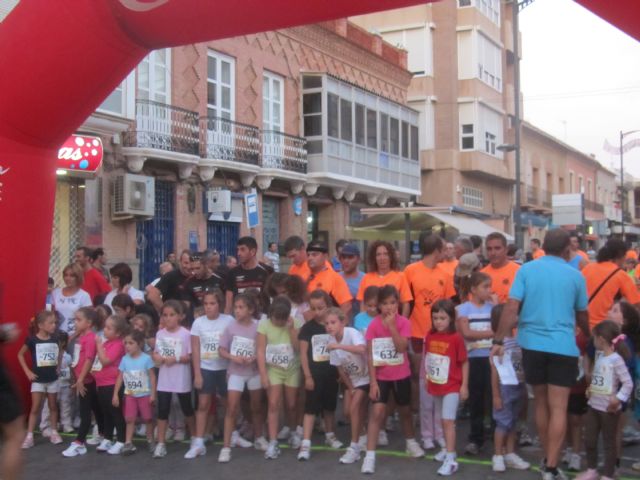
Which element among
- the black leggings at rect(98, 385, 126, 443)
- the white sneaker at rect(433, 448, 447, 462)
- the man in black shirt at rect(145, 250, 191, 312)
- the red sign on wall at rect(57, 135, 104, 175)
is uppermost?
the red sign on wall at rect(57, 135, 104, 175)

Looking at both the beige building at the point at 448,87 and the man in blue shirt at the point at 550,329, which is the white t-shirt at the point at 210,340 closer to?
the man in blue shirt at the point at 550,329

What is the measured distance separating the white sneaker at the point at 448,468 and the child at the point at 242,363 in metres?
1.68

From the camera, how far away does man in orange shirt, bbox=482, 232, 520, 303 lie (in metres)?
7.28

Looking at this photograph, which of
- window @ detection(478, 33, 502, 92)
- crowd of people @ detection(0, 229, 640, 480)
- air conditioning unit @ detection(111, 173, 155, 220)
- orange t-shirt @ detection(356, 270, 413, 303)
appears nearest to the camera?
crowd of people @ detection(0, 229, 640, 480)

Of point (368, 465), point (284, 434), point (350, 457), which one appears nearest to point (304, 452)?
point (350, 457)

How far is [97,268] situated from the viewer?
10.1 meters

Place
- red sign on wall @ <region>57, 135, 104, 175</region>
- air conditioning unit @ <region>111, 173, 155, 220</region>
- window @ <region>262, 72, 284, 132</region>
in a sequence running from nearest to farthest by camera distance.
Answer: red sign on wall @ <region>57, 135, 104, 175</region> → air conditioning unit @ <region>111, 173, 155, 220</region> → window @ <region>262, 72, 284, 132</region>

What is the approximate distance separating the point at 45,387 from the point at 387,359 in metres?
3.35

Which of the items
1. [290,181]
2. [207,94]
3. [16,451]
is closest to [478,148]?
[290,181]

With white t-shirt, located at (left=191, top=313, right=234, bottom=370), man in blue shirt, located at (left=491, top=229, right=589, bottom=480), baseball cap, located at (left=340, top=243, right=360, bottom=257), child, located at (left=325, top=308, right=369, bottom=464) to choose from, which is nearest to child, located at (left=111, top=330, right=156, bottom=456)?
white t-shirt, located at (left=191, top=313, right=234, bottom=370)

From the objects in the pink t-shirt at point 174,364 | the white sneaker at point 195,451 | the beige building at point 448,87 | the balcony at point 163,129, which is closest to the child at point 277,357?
the white sneaker at point 195,451

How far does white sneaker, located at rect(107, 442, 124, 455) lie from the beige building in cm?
2768

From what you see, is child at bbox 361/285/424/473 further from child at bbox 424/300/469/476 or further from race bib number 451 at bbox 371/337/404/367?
child at bbox 424/300/469/476

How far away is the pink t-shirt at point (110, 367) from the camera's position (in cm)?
714
